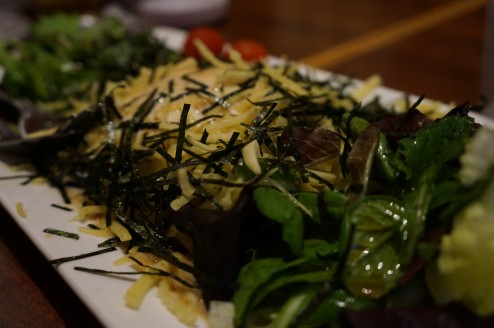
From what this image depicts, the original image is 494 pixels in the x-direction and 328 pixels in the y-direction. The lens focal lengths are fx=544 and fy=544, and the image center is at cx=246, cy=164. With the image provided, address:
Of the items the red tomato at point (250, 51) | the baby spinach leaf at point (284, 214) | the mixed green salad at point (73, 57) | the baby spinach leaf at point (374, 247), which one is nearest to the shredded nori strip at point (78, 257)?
the baby spinach leaf at point (284, 214)

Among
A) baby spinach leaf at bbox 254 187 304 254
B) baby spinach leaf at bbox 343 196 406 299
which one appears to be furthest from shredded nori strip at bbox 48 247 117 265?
baby spinach leaf at bbox 343 196 406 299

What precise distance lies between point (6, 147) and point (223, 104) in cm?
89

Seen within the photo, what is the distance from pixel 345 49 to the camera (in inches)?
154

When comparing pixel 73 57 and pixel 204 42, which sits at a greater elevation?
pixel 204 42

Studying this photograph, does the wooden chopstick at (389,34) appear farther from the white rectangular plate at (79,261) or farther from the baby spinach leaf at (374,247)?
the baby spinach leaf at (374,247)

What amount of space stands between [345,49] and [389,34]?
505 millimetres

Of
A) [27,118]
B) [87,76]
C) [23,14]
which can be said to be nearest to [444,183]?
[27,118]

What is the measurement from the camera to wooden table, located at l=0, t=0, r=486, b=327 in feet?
5.36

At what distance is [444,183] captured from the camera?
1307 mm

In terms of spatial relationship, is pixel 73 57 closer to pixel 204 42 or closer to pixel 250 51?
pixel 204 42

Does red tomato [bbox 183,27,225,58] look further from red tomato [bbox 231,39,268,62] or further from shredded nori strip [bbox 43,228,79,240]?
shredded nori strip [bbox 43,228,79,240]

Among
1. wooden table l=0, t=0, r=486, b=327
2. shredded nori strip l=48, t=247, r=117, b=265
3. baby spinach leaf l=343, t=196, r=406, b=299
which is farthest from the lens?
wooden table l=0, t=0, r=486, b=327

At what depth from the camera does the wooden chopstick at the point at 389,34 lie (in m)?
3.76

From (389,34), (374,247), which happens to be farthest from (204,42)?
(374,247)
